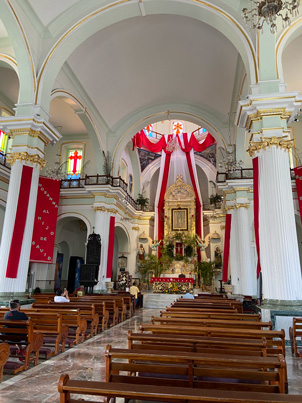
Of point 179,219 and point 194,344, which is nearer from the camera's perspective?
point 194,344

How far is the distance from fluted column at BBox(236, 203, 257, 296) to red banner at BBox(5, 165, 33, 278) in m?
8.28

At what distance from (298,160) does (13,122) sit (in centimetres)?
1291

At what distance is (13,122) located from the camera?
8.53 m

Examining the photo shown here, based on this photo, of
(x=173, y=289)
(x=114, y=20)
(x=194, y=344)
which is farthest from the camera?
(x=173, y=289)

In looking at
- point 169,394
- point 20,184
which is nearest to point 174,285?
point 20,184

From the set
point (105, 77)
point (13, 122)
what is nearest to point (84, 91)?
point (105, 77)

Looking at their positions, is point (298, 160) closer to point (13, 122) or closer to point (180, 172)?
point (180, 172)

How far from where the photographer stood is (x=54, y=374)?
160 inches

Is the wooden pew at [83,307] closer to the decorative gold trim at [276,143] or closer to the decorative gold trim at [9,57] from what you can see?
the decorative gold trim at [276,143]

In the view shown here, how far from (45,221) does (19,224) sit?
492 cm

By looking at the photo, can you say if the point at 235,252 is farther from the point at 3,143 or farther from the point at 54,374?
the point at 3,143

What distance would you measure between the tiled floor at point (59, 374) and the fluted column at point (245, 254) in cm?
620

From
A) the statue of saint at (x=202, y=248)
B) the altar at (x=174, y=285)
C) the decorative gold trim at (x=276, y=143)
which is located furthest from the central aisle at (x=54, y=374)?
the statue of saint at (x=202, y=248)

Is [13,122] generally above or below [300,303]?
above
